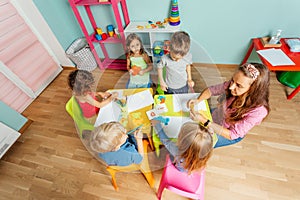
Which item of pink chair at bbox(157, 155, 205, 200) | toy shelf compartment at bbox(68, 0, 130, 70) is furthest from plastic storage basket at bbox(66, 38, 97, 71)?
pink chair at bbox(157, 155, 205, 200)

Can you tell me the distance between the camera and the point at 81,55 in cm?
198

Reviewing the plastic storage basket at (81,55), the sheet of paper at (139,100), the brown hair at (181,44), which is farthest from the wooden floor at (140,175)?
the plastic storage basket at (81,55)

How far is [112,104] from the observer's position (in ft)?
3.63

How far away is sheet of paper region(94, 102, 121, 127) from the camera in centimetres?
101

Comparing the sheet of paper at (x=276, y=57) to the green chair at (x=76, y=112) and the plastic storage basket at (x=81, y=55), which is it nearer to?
the green chair at (x=76, y=112)

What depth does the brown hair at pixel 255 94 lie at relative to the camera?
754 mm

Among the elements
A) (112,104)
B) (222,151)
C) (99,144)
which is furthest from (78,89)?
(222,151)

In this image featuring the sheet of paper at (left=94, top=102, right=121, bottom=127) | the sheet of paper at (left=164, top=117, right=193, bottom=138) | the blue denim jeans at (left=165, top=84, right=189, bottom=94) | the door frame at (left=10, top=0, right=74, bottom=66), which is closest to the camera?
the sheet of paper at (left=164, top=117, right=193, bottom=138)

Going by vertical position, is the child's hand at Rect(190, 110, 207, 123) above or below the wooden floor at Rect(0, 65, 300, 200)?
above

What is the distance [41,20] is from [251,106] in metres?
2.33

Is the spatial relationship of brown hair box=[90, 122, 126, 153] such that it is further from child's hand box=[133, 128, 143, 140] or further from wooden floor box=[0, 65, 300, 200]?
wooden floor box=[0, 65, 300, 200]

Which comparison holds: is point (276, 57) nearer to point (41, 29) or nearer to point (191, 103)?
point (191, 103)

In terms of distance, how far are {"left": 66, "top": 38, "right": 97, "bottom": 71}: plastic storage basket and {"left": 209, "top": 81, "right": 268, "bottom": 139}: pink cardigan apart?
1.68 meters

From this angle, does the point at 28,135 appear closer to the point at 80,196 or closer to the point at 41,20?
the point at 80,196
